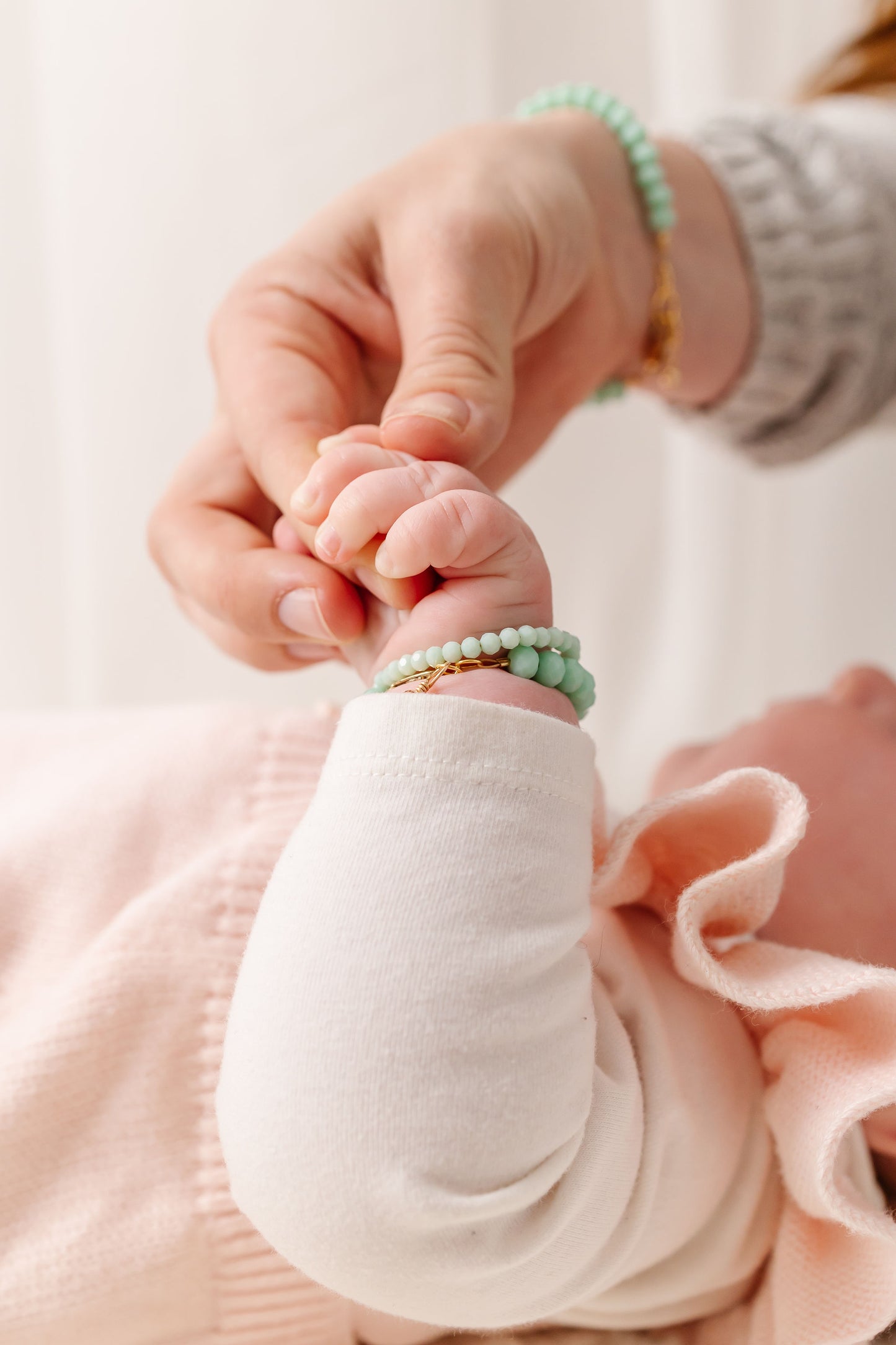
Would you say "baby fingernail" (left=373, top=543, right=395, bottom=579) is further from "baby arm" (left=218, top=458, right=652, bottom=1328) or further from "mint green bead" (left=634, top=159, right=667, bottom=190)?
"mint green bead" (left=634, top=159, right=667, bottom=190)

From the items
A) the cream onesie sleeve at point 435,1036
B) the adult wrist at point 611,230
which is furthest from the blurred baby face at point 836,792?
the adult wrist at point 611,230

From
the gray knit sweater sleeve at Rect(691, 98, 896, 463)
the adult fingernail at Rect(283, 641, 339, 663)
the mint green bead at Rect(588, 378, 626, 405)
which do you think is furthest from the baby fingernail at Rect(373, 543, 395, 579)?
the gray knit sweater sleeve at Rect(691, 98, 896, 463)

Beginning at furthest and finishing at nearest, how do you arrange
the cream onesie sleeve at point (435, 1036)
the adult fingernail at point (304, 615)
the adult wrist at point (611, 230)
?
the adult wrist at point (611, 230) → the adult fingernail at point (304, 615) → the cream onesie sleeve at point (435, 1036)

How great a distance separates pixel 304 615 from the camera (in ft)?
1.68

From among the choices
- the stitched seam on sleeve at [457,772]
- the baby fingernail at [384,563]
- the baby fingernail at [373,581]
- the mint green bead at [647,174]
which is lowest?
the stitched seam on sleeve at [457,772]

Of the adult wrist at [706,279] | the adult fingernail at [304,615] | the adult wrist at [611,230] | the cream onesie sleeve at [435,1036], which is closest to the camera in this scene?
the cream onesie sleeve at [435,1036]

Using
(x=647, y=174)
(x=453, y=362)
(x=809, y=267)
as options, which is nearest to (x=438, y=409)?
(x=453, y=362)

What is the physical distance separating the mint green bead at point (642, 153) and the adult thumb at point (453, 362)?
254 mm

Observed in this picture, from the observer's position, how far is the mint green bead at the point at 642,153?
31.0 inches

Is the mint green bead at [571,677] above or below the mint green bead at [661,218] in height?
below

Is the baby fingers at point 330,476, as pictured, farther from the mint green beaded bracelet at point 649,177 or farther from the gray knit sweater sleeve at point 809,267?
the gray knit sweater sleeve at point 809,267

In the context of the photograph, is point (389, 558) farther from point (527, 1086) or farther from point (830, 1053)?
point (830, 1053)

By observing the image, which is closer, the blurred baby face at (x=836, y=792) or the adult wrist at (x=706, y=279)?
the blurred baby face at (x=836, y=792)

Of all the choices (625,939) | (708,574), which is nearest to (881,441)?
(708,574)
